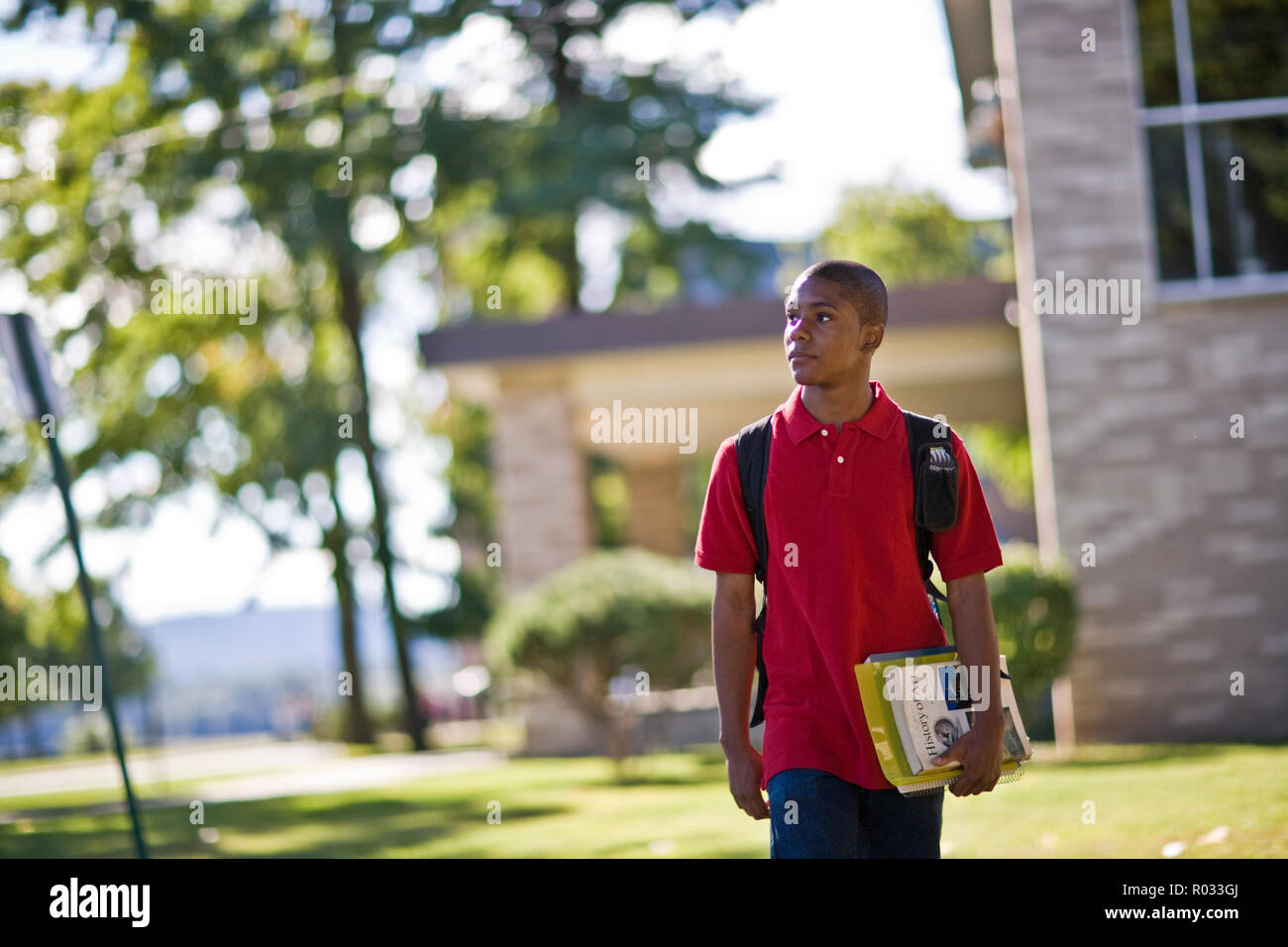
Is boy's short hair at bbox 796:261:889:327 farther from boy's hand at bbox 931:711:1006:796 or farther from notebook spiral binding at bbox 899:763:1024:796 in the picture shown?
notebook spiral binding at bbox 899:763:1024:796

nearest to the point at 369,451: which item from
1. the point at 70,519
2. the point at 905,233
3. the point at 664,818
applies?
the point at 664,818

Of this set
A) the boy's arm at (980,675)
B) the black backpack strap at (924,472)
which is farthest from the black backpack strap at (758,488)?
the boy's arm at (980,675)

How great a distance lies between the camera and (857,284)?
3.64m

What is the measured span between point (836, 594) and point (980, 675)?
39cm

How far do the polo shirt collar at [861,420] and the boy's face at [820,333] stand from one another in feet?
0.31

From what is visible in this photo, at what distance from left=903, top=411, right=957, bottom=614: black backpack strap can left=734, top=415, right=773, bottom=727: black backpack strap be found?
0.35 metres

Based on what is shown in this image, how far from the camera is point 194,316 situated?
78.7ft

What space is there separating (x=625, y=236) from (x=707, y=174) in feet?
7.40

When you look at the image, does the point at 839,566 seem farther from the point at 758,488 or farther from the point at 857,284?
the point at 857,284

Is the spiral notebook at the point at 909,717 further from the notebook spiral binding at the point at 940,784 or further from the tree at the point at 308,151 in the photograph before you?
the tree at the point at 308,151

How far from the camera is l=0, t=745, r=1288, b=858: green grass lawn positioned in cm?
705

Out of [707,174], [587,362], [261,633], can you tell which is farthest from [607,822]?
[261,633]

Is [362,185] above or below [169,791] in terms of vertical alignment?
above
